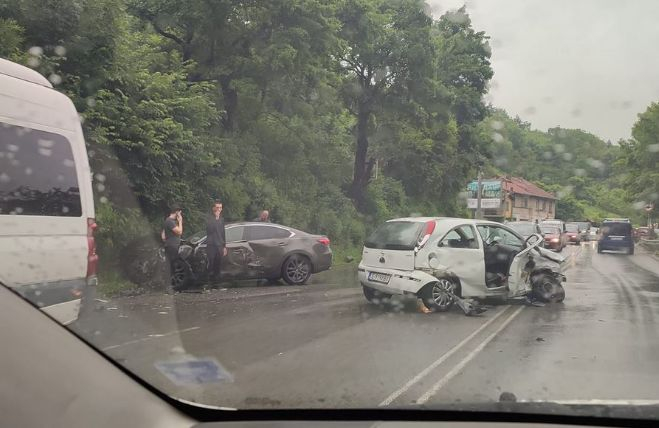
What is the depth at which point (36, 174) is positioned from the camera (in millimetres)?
3188

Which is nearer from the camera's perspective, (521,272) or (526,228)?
(521,272)

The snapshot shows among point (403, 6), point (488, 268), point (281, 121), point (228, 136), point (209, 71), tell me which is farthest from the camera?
point (403, 6)

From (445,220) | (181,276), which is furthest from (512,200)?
(181,276)

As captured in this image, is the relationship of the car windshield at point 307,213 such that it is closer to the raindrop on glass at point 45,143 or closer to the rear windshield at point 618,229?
the raindrop on glass at point 45,143

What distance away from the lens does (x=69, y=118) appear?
3.73m

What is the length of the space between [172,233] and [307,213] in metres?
4.24

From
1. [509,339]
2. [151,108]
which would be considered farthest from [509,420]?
[151,108]

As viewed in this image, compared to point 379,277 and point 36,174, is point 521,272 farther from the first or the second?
point 36,174

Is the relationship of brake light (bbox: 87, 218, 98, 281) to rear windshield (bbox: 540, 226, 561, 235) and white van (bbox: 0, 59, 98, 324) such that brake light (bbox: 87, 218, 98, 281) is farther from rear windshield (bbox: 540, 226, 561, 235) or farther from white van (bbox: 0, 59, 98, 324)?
rear windshield (bbox: 540, 226, 561, 235)

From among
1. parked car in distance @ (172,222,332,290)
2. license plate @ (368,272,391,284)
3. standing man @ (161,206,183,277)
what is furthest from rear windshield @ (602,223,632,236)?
standing man @ (161,206,183,277)

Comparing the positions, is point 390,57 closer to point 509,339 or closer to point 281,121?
point 281,121

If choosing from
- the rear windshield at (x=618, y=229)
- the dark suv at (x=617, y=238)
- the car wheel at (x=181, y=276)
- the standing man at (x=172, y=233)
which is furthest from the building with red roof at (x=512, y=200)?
the dark suv at (x=617, y=238)

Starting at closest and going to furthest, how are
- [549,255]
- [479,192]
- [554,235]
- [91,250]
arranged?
1. [91,250]
2. [549,255]
3. [479,192]
4. [554,235]

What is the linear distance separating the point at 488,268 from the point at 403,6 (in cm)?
1287
